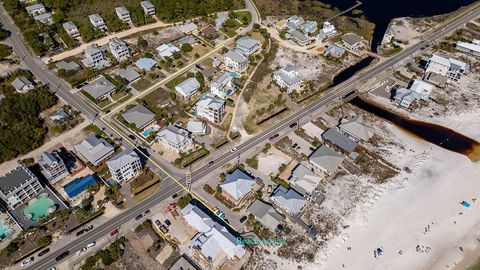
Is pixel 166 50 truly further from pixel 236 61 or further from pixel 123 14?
pixel 123 14

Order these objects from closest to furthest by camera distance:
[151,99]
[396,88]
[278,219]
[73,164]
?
[278,219] < [73,164] < [151,99] < [396,88]

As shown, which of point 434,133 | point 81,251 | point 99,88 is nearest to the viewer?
point 81,251

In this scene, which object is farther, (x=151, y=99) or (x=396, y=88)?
(x=396, y=88)

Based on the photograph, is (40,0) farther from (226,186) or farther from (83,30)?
(226,186)

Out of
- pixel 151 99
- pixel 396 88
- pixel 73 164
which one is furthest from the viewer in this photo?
pixel 396 88

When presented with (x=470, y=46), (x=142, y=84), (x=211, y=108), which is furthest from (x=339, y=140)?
(x=470, y=46)

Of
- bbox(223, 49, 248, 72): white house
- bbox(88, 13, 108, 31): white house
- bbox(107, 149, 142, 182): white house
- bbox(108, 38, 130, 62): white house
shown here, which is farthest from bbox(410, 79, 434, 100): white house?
bbox(88, 13, 108, 31): white house

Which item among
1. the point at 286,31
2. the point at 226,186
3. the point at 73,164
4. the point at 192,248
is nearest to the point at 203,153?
the point at 226,186

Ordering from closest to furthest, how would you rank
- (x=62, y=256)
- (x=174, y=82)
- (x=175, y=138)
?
(x=62, y=256), (x=175, y=138), (x=174, y=82)
